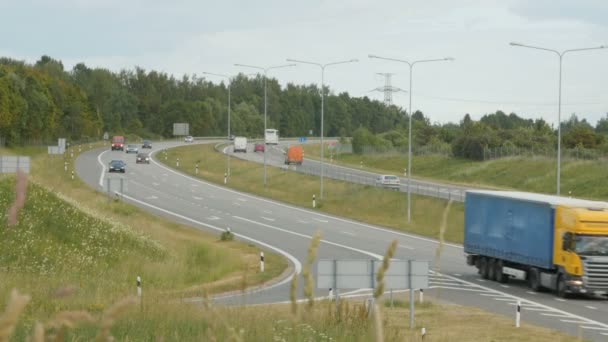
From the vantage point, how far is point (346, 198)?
7956 cm

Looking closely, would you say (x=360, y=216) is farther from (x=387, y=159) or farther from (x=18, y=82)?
(x=18, y=82)

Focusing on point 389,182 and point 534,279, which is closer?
point 534,279

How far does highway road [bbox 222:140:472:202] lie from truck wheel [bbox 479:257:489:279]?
13.2 meters

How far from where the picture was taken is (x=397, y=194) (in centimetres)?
7531

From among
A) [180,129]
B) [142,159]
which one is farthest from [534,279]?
[180,129]

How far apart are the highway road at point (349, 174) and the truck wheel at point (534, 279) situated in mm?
16765

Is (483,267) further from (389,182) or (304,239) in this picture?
(389,182)

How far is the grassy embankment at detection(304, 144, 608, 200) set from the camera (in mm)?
82562

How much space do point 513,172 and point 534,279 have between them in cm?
6161

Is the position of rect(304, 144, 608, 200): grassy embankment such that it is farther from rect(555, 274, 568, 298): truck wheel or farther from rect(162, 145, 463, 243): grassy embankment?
rect(555, 274, 568, 298): truck wheel

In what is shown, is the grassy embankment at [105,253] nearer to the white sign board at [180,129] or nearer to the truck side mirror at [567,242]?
the truck side mirror at [567,242]

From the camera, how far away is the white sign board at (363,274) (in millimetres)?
23145

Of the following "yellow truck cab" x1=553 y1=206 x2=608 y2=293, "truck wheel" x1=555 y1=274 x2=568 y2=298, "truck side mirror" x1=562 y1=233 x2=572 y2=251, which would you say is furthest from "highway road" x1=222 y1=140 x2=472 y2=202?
"yellow truck cab" x1=553 y1=206 x2=608 y2=293

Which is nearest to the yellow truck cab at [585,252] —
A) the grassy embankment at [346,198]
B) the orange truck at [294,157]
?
the grassy embankment at [346,198]
